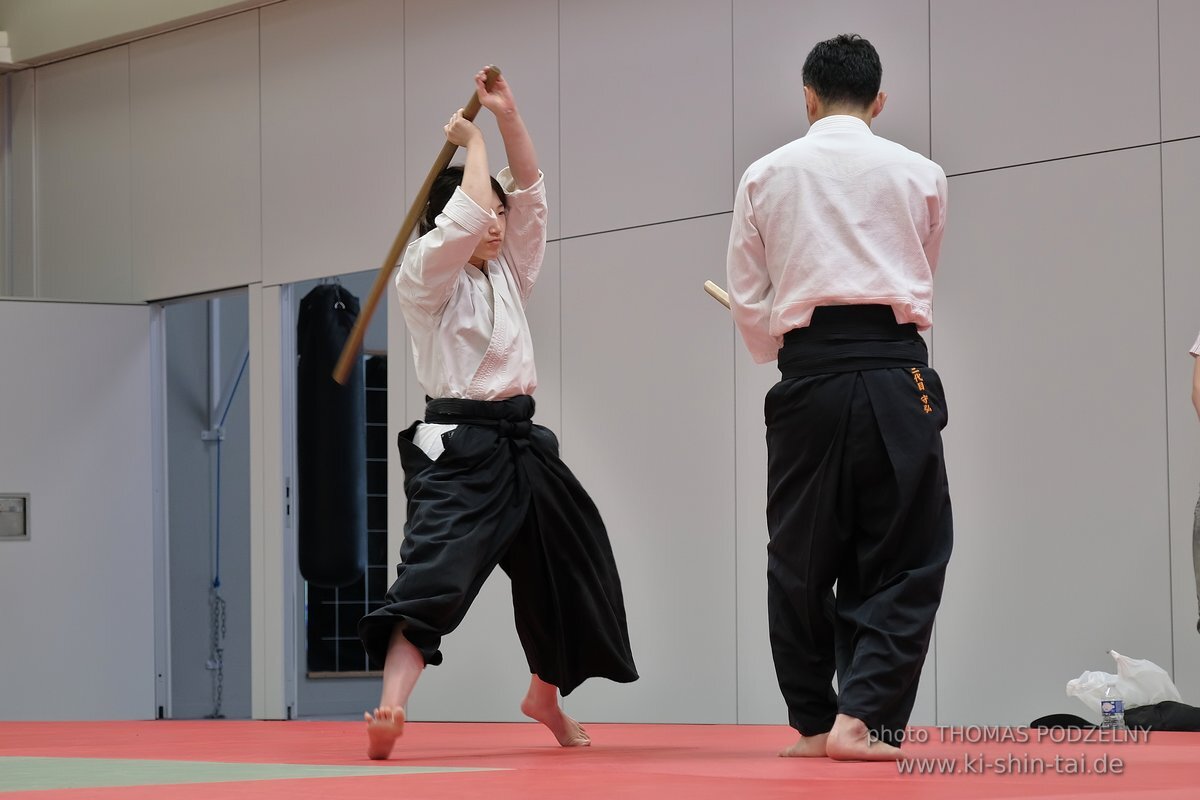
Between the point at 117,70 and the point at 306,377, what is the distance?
1.97m

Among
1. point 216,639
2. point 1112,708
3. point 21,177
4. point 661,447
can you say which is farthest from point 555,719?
point 21,177

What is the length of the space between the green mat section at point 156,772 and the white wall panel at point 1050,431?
279 cm

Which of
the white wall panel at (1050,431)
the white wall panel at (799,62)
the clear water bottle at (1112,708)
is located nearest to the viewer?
the clear water bottle at (1112,708)

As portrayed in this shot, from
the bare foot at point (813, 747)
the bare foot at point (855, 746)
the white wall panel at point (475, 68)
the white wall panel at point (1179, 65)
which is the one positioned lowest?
the bare foot at point (813, 747)

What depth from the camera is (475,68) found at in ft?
21.7

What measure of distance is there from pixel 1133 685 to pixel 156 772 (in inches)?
115

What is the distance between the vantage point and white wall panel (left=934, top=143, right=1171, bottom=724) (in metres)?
4.73

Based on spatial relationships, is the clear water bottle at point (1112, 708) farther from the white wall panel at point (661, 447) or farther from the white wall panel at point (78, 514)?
the white wall panel at point (78, 514)

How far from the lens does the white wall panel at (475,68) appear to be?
637 centimetres

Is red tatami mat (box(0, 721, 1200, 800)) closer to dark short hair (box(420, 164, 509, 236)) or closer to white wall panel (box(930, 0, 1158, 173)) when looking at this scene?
dark short hair (box(420, 164, 509, 236))

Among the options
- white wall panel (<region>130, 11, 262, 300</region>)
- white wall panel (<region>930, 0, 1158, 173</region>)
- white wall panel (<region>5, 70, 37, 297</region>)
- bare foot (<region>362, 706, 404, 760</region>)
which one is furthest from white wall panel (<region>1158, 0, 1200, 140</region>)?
white wall panel (<region>5, 70, 37, 297</region>)

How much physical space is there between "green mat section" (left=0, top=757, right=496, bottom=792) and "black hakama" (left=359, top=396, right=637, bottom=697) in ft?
1.32

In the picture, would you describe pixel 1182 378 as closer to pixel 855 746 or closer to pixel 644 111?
pixel 644 111

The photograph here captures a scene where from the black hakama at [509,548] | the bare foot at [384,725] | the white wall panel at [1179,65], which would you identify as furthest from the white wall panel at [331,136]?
the bare foot at [384,725]
